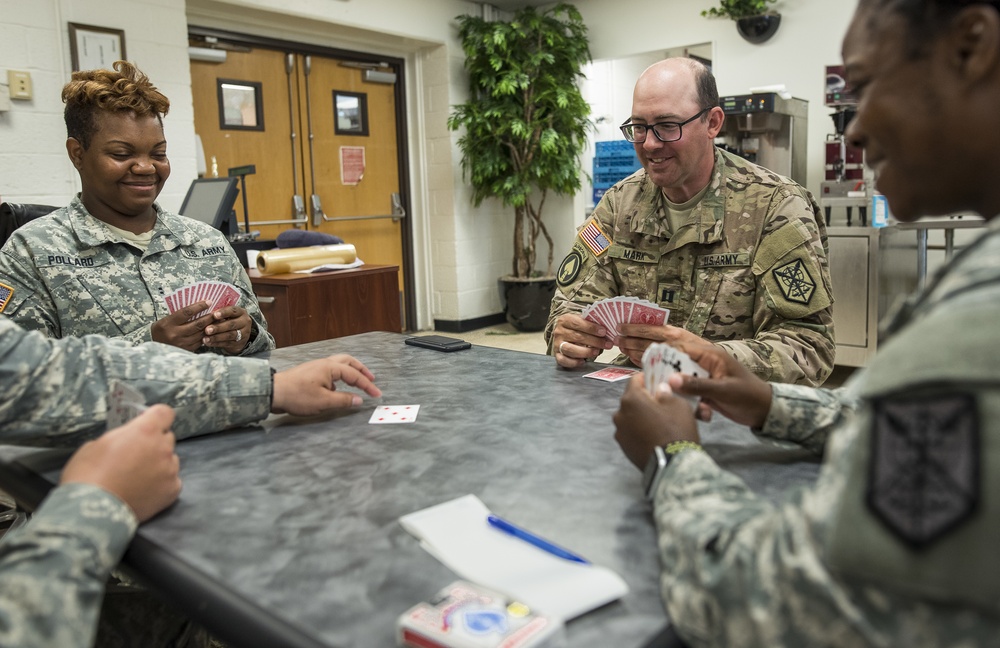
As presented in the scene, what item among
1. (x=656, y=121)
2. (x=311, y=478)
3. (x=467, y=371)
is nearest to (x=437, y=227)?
(x=656, y=121)

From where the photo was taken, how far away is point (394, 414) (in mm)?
1305

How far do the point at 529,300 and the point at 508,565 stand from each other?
213 inches

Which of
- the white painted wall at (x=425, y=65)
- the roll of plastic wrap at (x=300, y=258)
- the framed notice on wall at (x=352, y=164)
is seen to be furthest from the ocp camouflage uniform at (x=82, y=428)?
the framed notice on wall at (x=352, y=164)

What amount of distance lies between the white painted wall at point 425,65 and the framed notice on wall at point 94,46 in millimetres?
42

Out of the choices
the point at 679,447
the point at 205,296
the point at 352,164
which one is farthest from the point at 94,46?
the point at 679,447

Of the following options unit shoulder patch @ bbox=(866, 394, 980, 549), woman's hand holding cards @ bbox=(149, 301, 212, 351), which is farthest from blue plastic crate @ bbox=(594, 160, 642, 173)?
unit shoulder patch @ bbox=(866, 394, 980, 549)

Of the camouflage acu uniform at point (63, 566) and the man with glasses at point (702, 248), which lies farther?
the man with glasses at point (702, 248)

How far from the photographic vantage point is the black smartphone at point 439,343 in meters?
1.84

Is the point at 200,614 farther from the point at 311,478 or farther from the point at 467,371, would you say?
the point at 467,371

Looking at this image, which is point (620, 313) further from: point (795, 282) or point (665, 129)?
point (665, 129)

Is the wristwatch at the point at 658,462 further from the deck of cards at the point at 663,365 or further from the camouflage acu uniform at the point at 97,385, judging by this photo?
the camouflage acu uniform at the point at 97,385

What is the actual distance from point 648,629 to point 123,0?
14.2 ft

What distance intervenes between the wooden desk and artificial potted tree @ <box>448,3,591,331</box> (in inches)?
88.9

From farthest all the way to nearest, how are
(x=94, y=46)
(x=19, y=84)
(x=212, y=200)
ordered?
(x=94, y=46)
(x=19, y=84)
(x=212, y=200)
